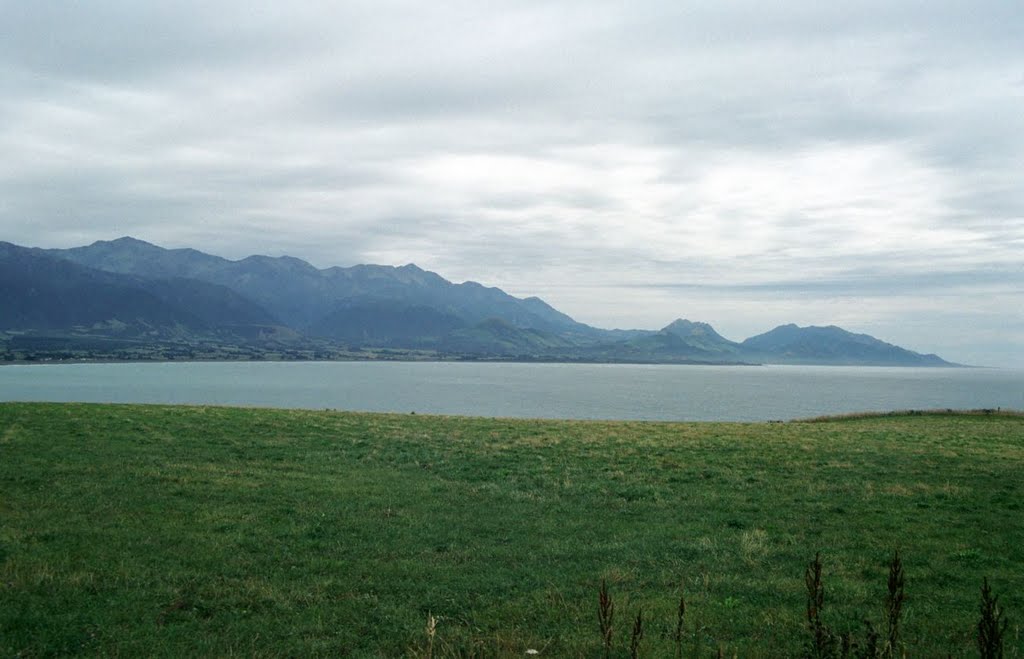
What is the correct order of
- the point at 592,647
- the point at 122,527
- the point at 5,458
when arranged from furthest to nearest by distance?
1. the point at 5,458
2. the point at 122,527
3. the point at 592,647

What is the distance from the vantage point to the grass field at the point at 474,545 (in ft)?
31.2

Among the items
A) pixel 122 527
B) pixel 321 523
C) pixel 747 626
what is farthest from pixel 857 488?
pixel 122 527

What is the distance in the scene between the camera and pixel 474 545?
1426 centimetres

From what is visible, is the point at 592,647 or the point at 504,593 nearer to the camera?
the point at 592,647

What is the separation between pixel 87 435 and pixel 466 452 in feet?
54.6

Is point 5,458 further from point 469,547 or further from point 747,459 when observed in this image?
point 747,459

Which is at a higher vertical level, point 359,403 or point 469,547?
point 469,547

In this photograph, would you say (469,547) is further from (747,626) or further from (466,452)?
(466,452)

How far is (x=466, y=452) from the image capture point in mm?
27781

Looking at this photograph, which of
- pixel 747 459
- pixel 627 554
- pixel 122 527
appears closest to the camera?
pixel 627 554

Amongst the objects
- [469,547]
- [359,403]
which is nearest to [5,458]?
[469,547]

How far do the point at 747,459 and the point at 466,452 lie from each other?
11572mm

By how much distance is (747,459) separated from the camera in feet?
87.7

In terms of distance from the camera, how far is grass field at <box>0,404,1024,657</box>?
9.52 m
